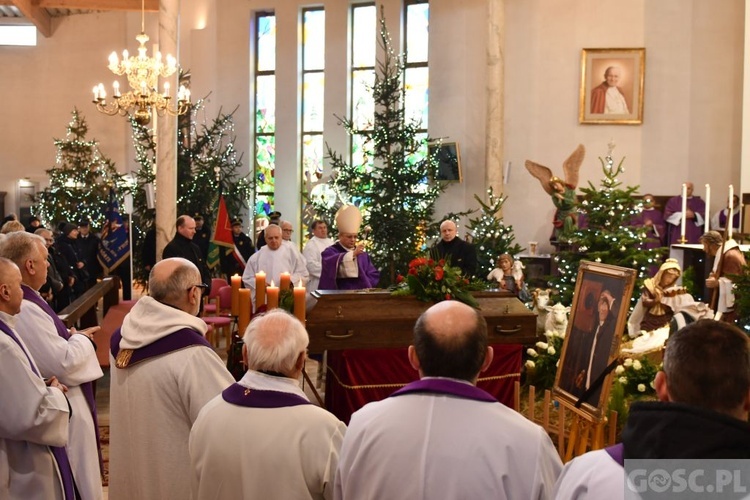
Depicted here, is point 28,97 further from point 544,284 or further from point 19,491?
point 19,491

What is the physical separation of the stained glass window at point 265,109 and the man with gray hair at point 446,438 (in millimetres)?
16550

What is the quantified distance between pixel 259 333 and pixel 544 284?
1087 cm

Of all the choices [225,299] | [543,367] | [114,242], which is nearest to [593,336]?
[543,367]

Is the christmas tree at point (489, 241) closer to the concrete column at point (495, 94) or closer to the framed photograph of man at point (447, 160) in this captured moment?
the concrete column at point (495, 94)

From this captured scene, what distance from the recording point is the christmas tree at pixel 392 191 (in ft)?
46.9

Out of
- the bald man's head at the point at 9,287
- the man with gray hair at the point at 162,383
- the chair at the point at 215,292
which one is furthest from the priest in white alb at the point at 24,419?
the chair at the point at 215,292

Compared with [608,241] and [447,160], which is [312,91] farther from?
[608,241]

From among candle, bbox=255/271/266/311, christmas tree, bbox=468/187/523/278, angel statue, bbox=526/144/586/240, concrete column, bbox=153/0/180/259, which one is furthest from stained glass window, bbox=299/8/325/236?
candle, bbox=255/271/266/311

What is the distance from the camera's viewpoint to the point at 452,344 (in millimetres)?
2328

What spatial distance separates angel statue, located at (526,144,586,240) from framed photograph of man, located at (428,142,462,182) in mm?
2203

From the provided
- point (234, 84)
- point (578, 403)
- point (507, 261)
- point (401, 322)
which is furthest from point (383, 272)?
point (578, 403)

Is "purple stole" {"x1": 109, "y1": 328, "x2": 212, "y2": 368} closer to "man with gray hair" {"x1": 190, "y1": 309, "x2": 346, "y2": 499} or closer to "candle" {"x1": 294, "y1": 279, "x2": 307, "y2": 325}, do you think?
"man with gray hair" {"x1": 190, "y1": 309, "x2": 346, "y2": 499}

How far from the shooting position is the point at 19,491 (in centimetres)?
344

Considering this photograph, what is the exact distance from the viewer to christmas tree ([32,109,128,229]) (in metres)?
17.7
